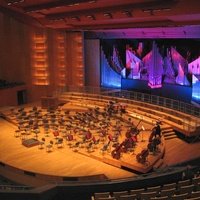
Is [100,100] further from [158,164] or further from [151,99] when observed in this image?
[158,164]

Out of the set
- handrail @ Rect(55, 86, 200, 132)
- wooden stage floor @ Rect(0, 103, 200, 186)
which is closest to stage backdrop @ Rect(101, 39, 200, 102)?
handrail @ Rect(55, 86, 200, 132)

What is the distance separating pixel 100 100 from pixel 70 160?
7.38 meters

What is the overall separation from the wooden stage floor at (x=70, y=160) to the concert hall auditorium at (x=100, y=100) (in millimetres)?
34

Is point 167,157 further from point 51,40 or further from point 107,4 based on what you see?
point 51,40

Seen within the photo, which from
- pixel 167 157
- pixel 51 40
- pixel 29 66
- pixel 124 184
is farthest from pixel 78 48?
pixel 124 184

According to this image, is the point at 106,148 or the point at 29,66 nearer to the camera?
the point at 106,148

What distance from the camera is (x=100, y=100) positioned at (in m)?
18.3

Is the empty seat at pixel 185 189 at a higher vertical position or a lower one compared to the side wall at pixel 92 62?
lower

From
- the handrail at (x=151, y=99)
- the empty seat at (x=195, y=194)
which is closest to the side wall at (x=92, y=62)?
the handrail at (x=151, y=99)

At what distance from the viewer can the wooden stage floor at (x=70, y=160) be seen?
10.2 m

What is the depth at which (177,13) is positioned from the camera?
965 centimetres

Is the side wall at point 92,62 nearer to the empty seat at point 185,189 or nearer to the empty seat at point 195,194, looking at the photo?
the empty seat at point 185,189

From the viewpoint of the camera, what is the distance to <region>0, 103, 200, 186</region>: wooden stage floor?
1025 centimetres

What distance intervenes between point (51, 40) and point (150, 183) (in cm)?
1365
